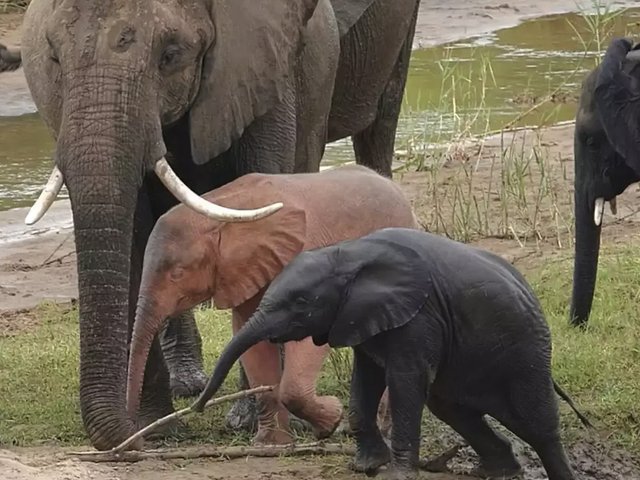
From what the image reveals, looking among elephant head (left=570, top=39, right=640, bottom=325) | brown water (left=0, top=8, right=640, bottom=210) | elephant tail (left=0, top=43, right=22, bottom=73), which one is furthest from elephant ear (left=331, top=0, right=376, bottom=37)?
brown water (left=0, top=8, right=640, bottom=210)

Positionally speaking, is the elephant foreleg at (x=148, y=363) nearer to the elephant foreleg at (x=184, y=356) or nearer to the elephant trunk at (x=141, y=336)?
the elephant foreleg at (x=184, y=356)

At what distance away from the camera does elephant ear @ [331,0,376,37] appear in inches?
242

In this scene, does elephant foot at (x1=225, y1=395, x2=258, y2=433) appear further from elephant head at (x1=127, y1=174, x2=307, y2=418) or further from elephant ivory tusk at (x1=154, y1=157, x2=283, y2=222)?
elephant ivory tusk at (x1=154, y1=157, x2=283, y2=222)

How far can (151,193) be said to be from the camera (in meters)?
5.16

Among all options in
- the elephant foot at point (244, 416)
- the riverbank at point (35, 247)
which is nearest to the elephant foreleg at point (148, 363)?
the elephant foot at point (244, 416)

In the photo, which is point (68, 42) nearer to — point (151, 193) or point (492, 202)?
point (151, 193)

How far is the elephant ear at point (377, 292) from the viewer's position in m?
4.12

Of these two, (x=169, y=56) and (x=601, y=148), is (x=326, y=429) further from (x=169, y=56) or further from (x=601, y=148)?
(x=601, y=148)

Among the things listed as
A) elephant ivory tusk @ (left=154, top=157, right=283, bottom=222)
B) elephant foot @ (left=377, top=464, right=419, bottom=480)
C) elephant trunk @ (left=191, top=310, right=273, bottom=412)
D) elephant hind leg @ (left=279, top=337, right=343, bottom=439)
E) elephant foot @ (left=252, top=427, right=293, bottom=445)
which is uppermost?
elephant ivory tusk @ (left=154, top=157, right=283, bottom=222)

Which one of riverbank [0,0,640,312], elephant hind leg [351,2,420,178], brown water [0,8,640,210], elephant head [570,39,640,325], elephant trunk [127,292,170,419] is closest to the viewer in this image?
elephant trunk [127,292,170,419]

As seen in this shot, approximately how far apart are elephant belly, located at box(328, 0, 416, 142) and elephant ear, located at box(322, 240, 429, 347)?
243 centimetres

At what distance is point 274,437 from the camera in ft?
15.8

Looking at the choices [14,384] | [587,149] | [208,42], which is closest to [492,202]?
[587,149]

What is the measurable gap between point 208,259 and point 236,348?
59 centimetres
